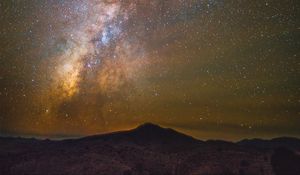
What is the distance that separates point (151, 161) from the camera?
238 ft

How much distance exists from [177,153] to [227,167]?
17108 millimetres

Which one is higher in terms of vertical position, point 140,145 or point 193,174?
point 140,145

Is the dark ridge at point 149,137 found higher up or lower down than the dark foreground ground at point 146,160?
higher up

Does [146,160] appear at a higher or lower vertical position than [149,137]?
lower

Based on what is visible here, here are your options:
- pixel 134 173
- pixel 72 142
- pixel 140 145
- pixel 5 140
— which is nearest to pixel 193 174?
pixel 134 173

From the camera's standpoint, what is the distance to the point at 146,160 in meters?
73.3

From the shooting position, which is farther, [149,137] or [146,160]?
[149,137]

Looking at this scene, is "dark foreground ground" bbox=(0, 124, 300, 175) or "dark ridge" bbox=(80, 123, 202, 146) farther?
"dark ridge" bbox=(80, 123, 202, 146)

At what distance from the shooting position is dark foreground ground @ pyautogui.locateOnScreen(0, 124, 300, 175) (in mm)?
65625

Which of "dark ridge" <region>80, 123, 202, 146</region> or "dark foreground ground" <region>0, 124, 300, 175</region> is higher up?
"dark ridge" <region>80, 123, 202, 146</region>

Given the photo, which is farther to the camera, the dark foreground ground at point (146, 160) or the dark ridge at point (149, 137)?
the dark ridge at point (149, 137)

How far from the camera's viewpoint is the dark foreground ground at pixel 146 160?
6562 cm

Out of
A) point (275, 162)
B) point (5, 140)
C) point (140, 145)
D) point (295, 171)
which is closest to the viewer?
point (295, 171)

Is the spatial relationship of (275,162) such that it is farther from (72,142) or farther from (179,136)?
(72,142)
